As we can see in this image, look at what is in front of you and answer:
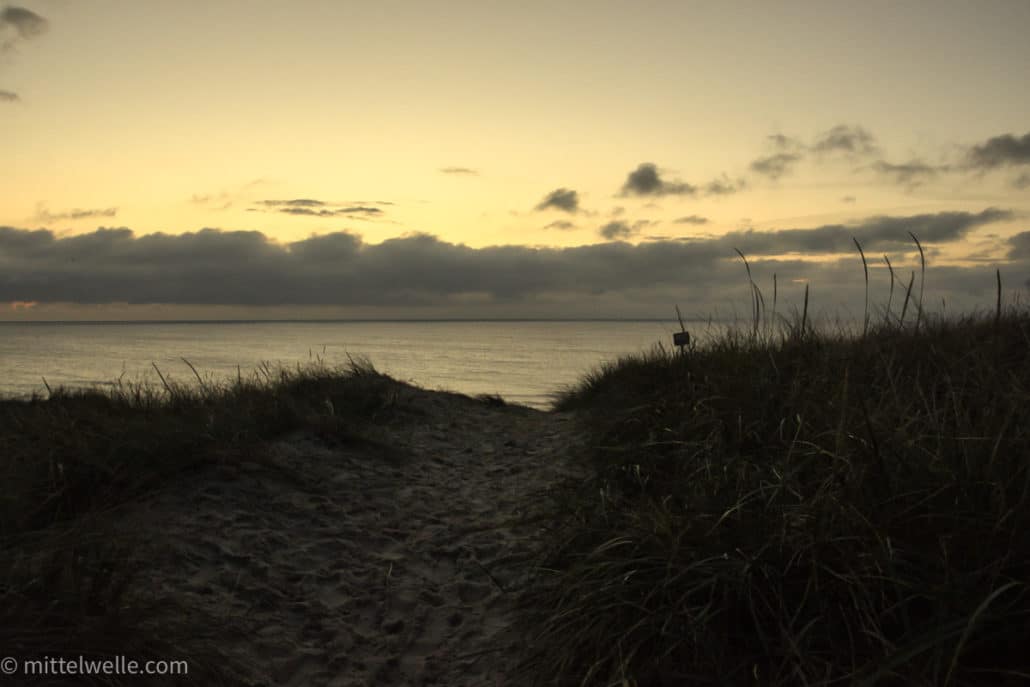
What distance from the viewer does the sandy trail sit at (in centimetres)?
359

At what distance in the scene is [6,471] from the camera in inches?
205

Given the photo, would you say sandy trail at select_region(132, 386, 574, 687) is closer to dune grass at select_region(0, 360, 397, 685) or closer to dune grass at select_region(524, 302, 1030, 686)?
dune grass at select_region(0, 360, 397, 685)

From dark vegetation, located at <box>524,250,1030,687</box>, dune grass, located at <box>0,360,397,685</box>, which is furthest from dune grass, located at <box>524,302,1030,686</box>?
dune grass, located at <box>0,360,397,685</box>

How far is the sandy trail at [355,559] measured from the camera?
359 cm

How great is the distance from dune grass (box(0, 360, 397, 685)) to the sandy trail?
24 cm

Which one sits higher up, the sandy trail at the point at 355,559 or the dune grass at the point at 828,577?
the dune grass at the point at 828,577

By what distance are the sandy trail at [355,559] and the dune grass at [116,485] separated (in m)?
0.24

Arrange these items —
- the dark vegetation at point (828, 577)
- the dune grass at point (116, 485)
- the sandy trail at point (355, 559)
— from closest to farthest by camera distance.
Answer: the dark vegetation at point (828, 577) < the dune grass at point (116, 485) < the sandy trail at point (355, 559)

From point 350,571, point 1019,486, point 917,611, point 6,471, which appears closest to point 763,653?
point 917,611

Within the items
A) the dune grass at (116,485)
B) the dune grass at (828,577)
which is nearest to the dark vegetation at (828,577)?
the dune grass at (828,577)

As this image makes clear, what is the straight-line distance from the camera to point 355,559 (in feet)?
16.0

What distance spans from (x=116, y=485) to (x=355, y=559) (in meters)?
2.02

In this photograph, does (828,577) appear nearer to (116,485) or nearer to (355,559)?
(355,559)

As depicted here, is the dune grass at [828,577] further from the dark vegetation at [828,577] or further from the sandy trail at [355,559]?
the sandy trail at [355,559]
